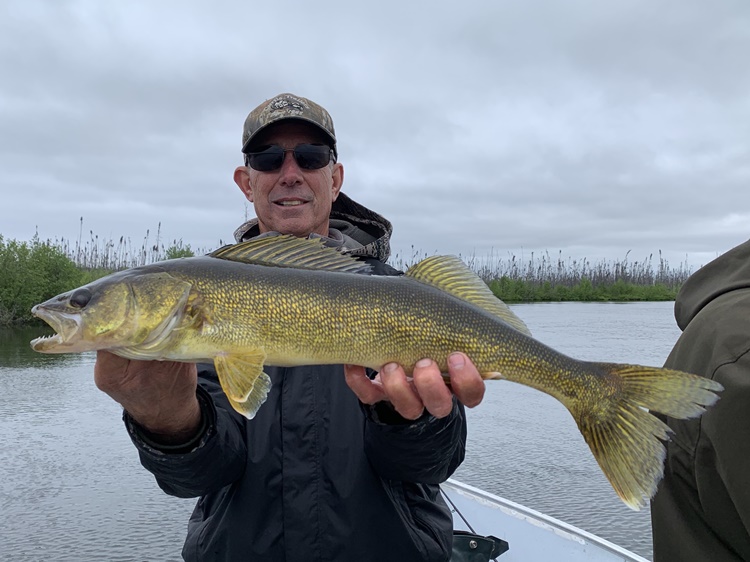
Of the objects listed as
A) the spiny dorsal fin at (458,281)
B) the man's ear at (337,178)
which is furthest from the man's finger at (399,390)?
the man's ear at (337,178)

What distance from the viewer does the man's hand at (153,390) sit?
7.93 feet

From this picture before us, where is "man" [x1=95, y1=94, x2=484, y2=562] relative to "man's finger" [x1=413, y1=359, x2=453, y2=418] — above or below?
below

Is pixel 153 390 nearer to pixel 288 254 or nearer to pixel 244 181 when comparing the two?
pixel 288 254

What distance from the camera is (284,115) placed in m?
3.65

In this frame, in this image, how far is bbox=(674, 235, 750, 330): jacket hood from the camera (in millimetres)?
1999

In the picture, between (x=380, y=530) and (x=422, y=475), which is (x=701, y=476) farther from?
(x=380, y=530)

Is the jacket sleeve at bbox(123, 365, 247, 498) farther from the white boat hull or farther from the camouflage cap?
the white boat hull

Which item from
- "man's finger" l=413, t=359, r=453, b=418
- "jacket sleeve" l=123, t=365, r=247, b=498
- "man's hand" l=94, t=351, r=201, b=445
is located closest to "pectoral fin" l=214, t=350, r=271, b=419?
"man's hand" l=94, t=351, r=201, b=445

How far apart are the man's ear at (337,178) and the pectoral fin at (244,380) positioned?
1768 mm

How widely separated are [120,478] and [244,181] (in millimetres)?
7137

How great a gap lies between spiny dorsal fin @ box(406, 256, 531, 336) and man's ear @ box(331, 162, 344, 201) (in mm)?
1362

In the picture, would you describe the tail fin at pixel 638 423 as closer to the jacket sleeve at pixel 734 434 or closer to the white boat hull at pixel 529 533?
the jacket sleeve at pixel 734 434

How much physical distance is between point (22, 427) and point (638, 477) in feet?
41.3

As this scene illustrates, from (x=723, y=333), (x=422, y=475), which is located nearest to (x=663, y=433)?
(x=723, y=333)
